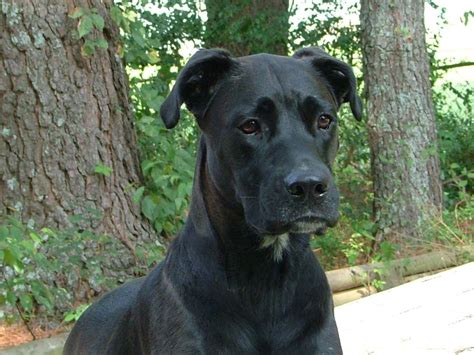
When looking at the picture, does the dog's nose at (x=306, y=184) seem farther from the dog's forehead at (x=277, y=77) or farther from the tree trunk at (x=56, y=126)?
the tree trunk at (x=56, y=126)

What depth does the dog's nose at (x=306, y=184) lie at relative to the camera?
3521 millimetres

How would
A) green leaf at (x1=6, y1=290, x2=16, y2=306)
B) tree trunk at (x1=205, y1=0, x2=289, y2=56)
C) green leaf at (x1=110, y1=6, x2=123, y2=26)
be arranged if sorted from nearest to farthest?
1. green leaf at (x1=6, y1=290, x2=16, y2=306)
2. green leaf at (x1=110, y1=6, x2=123, y2=26)
3. tree trunk at (x1=205, y1=0, x2=289, y2=56)

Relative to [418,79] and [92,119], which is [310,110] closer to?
[92,119]

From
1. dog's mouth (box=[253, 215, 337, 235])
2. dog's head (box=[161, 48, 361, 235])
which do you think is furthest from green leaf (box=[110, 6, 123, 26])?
dog's mouth (box=[253, 215, 337, 235])

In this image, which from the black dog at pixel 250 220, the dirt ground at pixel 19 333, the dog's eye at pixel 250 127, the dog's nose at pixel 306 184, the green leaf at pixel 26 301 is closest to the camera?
the dog's nose at pixel 306 184

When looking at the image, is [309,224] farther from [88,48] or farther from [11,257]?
[88,48]

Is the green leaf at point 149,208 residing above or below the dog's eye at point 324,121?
below

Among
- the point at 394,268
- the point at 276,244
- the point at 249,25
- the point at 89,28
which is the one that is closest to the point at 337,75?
the point at 276,244

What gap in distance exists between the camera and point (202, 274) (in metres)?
3.81

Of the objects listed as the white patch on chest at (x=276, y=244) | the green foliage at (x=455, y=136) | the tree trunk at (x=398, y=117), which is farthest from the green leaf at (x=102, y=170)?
the green foliage at (x=455, y=136)

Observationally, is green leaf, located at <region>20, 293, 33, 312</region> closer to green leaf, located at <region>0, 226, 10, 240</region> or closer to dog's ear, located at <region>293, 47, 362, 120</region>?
green leaf, located at <region>0, 226, 10, 240</region>

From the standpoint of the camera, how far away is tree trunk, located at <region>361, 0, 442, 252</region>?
8.54 m

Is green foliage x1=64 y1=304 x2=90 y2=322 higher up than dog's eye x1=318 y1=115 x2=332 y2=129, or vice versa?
dog's eye x1=318 y1=115 x2=332 y2=129

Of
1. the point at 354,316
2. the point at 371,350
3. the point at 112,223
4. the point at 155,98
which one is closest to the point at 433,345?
the point at 371,350
